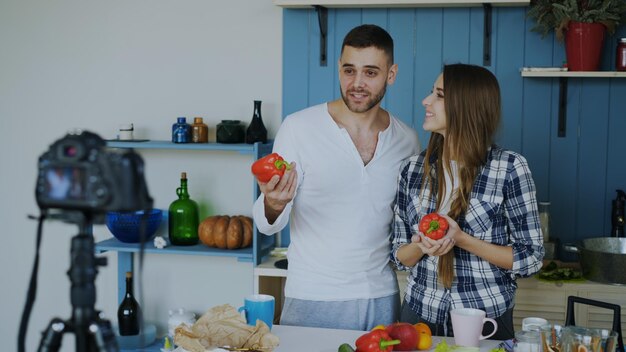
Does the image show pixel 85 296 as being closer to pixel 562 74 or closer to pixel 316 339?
pixel 316 339

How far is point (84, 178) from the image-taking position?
92 cm

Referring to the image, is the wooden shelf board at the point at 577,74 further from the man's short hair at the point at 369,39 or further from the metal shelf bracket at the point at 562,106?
the man's short hair at the point at 369,39

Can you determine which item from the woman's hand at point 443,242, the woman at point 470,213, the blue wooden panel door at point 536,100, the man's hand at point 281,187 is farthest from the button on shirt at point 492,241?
the blue wooden panel door at point 536,100

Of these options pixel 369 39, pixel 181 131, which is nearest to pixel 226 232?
pixel 181 131

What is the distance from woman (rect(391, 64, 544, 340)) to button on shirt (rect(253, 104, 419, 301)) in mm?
87

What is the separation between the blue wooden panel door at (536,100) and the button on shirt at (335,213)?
1.07 metres

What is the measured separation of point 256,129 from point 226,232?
459 millimetres

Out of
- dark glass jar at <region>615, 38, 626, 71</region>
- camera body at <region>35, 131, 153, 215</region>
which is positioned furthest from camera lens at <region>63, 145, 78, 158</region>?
dark glass jar at <region>615, 38, 626, 71</region>

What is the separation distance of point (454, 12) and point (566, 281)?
120 centimetres

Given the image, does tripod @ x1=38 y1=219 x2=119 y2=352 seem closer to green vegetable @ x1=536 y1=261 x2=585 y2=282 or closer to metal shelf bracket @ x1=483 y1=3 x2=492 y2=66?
green vegetable @ x1=536 y1=261 x2=585 y2=282

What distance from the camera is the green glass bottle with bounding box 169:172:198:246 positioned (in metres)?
3.53

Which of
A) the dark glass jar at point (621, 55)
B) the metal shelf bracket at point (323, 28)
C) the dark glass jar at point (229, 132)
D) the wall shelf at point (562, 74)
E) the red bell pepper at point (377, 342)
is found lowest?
the red bell pepper at point (377, 342)

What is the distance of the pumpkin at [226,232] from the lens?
3.38 meters

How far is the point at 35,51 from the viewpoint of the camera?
12.5 ft
